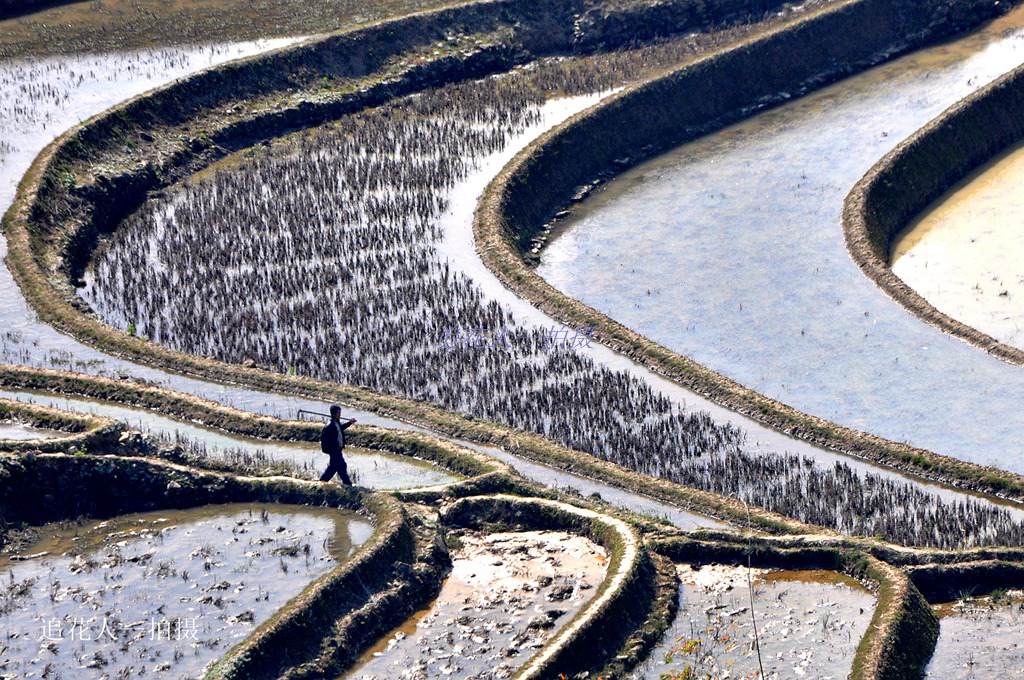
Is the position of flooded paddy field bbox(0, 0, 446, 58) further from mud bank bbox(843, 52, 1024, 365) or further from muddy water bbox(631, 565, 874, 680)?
muddy water bbox(631, 565, 874, 680)

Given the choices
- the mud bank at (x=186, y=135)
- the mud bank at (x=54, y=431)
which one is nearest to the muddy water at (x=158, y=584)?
the mud bank at (x=54, y=431)

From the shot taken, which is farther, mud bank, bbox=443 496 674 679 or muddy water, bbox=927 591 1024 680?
muddy water, bbox=927 591 1024 680

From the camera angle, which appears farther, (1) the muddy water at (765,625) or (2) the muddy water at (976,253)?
(2) the muddy water at (976,253)

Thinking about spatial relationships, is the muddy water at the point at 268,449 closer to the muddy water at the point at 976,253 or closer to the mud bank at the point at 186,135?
the mud bank at the point at 186,135

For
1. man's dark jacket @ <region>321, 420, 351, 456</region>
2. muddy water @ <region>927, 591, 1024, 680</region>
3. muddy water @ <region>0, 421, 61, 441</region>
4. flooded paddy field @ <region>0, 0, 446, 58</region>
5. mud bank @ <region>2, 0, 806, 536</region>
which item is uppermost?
flooded paddy field @ <region>0, 0, 446, 58</region>

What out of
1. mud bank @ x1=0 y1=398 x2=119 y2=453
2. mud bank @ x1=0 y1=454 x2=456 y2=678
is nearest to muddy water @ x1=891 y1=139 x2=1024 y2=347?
mud bank @ x1=0 y1=454 x2=456 y2=678

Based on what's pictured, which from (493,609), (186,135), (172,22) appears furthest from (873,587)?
(172,22)

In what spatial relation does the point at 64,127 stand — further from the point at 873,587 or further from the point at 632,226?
the point at 873,587
